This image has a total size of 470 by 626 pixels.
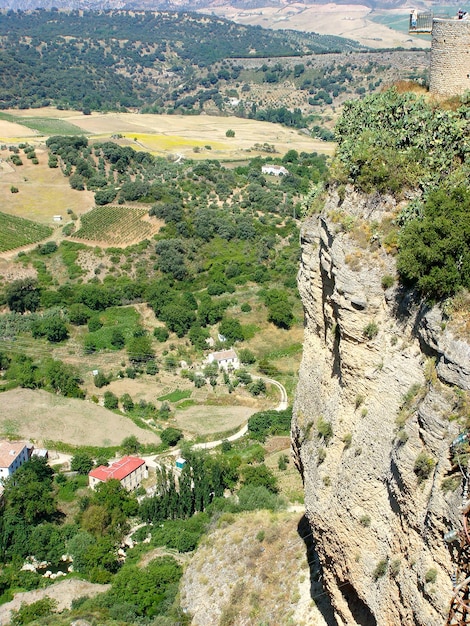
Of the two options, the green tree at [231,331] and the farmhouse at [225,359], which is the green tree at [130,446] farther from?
the green tree at [231,331]

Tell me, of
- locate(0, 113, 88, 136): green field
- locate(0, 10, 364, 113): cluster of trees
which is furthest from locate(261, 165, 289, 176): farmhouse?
locate(0, 10, 364, 113): cluster of trees

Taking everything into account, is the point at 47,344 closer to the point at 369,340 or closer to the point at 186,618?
the point at 186,618

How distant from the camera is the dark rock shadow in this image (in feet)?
58.4

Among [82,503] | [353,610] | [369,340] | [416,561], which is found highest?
[369,340]

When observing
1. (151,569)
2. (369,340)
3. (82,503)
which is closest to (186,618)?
(151,569)

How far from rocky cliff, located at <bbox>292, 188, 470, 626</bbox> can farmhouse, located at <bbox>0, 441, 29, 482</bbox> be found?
27766 millimetres

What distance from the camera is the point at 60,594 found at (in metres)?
29.8

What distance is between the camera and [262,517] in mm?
25500

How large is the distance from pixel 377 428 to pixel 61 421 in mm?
35355

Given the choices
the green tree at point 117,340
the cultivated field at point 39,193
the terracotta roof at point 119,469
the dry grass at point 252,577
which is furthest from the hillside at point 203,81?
the dry grass at point 252,577

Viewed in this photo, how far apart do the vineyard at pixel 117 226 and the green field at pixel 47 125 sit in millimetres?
44481

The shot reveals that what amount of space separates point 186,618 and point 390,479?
42.9 ft

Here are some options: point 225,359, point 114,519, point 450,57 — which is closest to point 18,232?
point 225,359

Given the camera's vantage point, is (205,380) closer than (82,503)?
No
